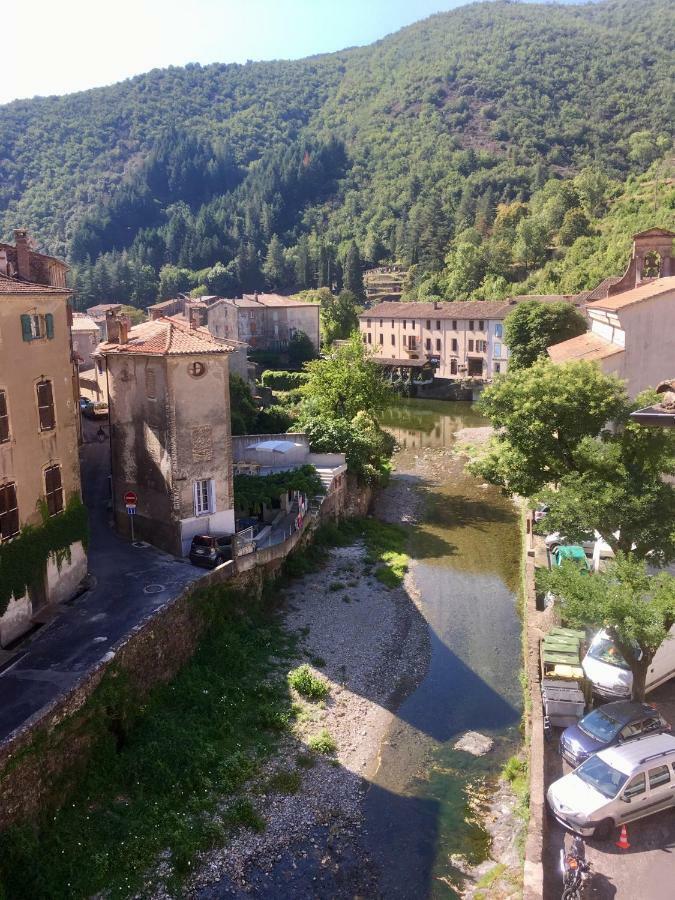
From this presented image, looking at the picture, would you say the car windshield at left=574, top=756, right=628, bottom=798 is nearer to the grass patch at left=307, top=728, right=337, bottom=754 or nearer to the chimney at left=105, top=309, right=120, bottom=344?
the grass patch at left=307, top=728, right=337, bottom=754

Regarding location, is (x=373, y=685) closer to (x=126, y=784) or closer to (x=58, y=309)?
(x=126, y=784)

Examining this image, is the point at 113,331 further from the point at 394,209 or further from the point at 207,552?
the point at 394,209

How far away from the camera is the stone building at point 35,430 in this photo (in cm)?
2086

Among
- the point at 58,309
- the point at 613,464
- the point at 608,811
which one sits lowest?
the point at 608,811

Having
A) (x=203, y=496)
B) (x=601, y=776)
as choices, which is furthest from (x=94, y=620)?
(x=601, y=776)

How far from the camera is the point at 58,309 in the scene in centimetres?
2327

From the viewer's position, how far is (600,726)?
55.5ft

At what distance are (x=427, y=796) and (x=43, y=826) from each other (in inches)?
377

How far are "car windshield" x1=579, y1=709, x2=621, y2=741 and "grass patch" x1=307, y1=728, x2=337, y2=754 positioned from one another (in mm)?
7221

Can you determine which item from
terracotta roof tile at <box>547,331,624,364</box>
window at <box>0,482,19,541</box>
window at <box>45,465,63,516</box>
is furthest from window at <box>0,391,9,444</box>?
terracotta roof tile at <box>547,331,624,364</box>

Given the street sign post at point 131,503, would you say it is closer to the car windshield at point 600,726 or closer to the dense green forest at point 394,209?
the car windshield at point 600,726

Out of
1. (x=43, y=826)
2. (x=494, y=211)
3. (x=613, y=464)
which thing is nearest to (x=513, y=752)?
(x=613, y=464)

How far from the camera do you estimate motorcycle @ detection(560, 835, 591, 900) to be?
12703 mm

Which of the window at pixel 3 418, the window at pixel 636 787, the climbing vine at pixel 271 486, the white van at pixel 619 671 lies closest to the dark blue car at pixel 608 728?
the window at pixel 636 787
